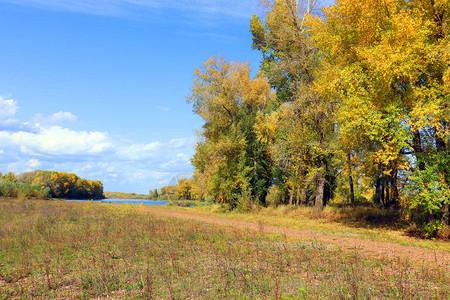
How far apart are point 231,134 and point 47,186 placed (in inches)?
2108

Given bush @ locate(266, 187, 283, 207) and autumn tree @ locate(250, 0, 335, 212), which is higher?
autumn tree @ locate(250, 0, 335, 212)

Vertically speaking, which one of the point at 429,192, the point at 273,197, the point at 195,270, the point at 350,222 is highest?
the point at 429,192

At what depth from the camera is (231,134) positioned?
1251 inches

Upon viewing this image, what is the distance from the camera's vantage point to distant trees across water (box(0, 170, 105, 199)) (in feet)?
110

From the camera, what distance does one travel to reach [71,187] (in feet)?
300

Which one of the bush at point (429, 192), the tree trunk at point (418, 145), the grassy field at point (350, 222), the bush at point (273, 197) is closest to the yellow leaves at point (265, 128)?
the bush at point (273, 197)

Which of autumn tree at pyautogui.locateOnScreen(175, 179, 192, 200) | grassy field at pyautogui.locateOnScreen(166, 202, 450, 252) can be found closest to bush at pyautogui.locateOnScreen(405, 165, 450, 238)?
grassy field at pyautogui.locateOnScreen(166, 202, 450, 252)

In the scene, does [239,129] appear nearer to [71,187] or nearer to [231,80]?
[231,80]

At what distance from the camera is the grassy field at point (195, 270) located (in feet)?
20.3

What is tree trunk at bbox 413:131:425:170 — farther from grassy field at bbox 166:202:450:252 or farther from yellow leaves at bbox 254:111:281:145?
yellow leaves at bbox 254:111:281:145

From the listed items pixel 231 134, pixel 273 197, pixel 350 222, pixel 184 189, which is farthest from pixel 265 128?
pixel 184 189

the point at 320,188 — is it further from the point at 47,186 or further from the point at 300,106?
the point at 47,186

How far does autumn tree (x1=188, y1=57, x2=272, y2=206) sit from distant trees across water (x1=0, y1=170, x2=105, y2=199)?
20.3 metres

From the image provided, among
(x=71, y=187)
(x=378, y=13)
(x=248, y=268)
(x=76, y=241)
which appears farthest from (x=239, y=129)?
(x=71, y=187)
